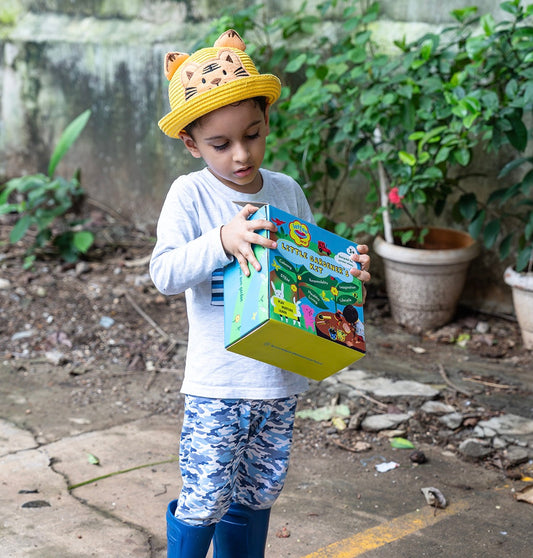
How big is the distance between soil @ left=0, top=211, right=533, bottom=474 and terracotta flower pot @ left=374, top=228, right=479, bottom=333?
10cm

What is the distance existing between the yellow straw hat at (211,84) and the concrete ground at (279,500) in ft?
4.22

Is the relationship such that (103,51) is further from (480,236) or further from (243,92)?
(243,92)

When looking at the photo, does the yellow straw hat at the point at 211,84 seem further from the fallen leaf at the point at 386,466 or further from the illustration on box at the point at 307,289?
the fallen leaf at the point at 386,466

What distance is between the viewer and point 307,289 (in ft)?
5.08

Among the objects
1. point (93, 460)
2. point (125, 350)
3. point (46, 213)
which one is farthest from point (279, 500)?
point (46, 213)

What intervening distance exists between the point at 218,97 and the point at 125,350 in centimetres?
247

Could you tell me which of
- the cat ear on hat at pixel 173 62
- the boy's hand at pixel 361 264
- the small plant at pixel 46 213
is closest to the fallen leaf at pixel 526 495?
the boy's hand at pixel 361 264

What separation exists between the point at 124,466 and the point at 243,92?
1626mm

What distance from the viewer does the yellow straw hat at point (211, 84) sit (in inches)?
63.4

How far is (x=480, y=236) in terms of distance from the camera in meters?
4.20

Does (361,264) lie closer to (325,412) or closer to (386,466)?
(386,466)

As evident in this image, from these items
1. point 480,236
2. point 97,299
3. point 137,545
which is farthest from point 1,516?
point 480,236

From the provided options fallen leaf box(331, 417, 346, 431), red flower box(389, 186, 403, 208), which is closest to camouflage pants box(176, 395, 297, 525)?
fallen leaf box(331, 417, 346, 431)

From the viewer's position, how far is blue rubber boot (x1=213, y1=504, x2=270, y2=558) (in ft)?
6.23
